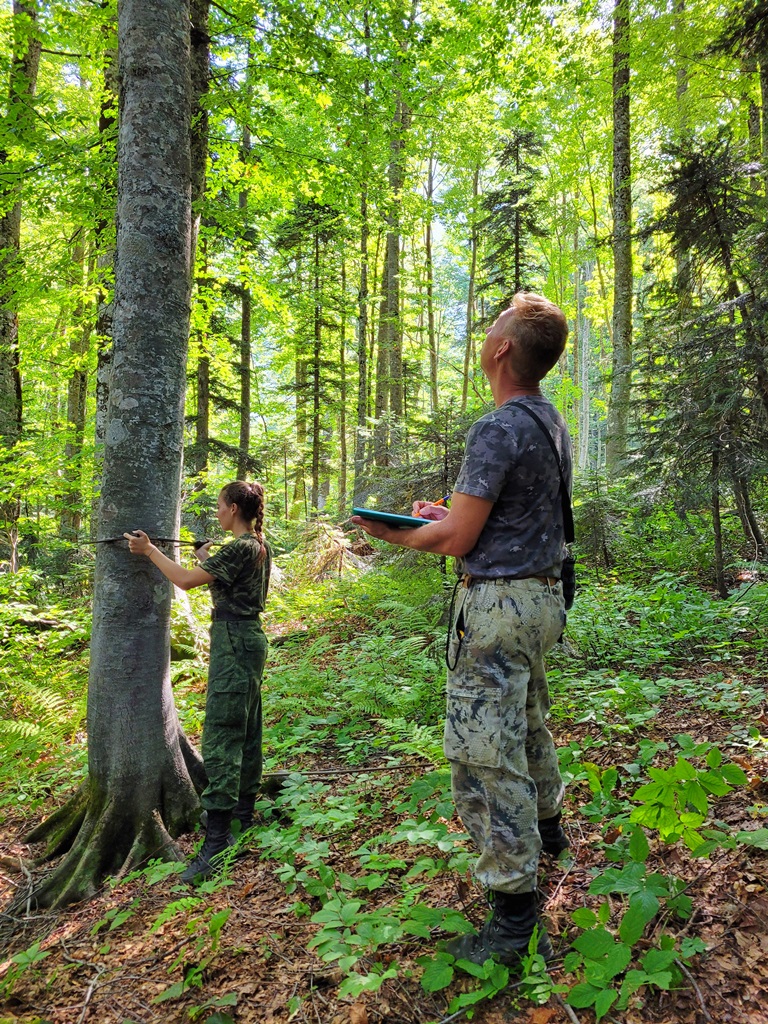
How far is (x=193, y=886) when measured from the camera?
10.1 ft

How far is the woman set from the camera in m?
3.27

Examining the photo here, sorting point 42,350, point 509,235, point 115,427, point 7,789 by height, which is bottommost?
point 7,789

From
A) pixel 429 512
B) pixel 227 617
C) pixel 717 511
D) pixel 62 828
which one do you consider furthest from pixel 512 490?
pixel 717 511

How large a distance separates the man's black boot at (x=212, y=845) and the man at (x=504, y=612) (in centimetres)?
157

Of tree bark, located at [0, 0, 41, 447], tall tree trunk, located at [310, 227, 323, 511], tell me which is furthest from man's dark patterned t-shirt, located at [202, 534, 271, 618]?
tall tree trunk, located at [310, 227, 323, 511]

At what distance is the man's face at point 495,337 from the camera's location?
2.31 m

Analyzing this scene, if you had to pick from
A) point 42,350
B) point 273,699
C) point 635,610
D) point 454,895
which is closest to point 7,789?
point 273,699

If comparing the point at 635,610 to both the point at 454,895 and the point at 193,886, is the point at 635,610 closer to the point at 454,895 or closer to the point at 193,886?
the point at 454,895

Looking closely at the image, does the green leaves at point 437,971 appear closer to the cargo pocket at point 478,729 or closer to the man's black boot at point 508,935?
the man's black boot at point 508,935

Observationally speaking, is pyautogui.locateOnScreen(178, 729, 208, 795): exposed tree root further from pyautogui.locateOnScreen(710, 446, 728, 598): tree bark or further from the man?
pyautogui.locateOnScreen(710, 446, 728, 598): tree bark

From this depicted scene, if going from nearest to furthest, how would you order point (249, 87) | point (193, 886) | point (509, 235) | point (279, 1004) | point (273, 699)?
1. point (279, 1004)
2. point (193, 886)
3. point (249, 87)
4. point (273, 699)
5. point (509, 235)

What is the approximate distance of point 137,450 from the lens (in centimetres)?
340

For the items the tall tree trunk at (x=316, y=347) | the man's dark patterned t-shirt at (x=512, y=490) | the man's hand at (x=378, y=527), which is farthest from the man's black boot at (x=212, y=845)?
the tall tree trunk at (x=316, y=347)

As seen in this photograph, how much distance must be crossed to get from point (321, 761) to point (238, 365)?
40.4 ft
